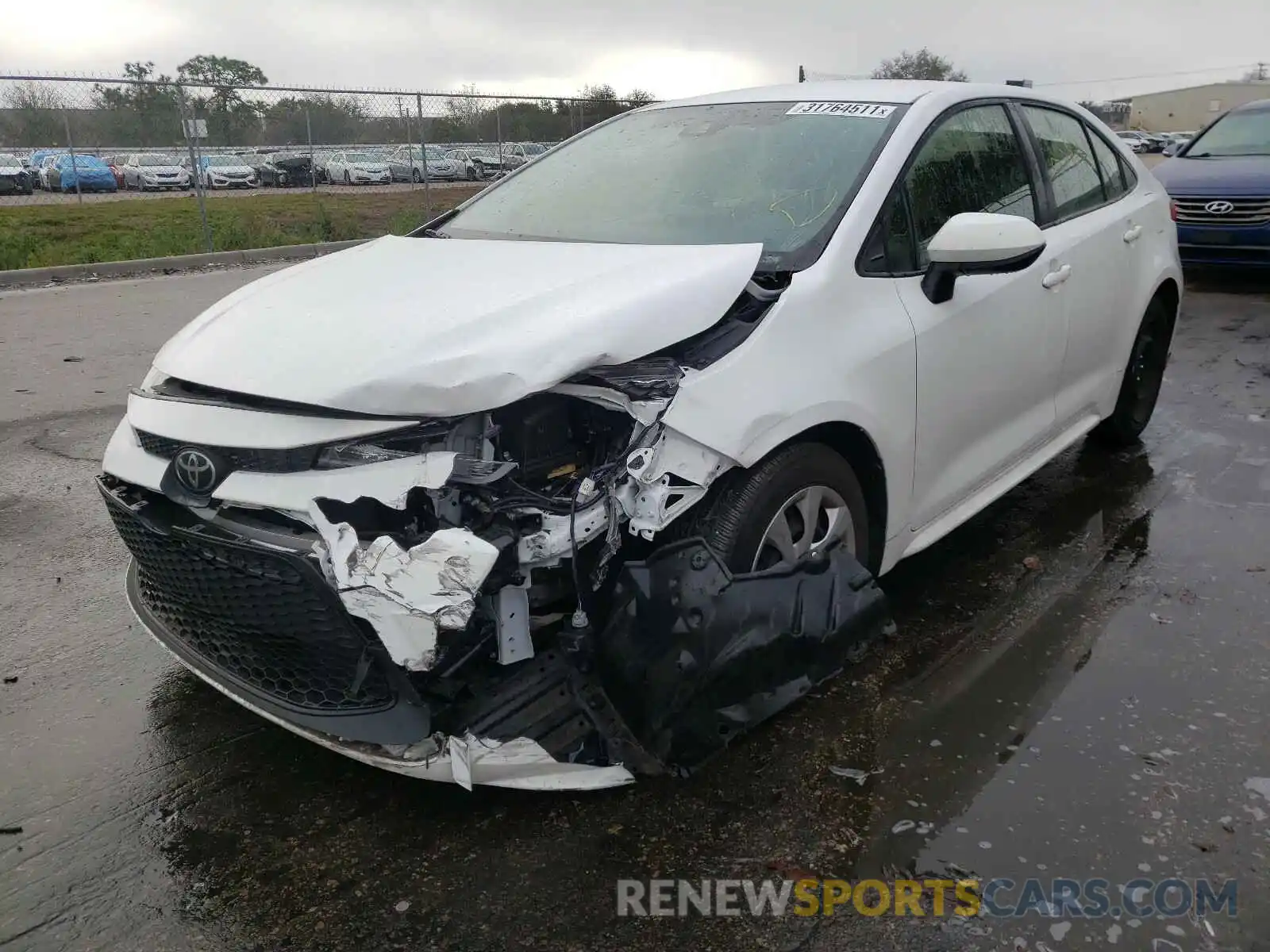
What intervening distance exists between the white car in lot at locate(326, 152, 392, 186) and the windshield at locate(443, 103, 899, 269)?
42.4 ft

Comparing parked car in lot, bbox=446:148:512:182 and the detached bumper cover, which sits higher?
parked car in lot, bbox=446:148:512:182

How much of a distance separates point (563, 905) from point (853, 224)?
203 centimetres

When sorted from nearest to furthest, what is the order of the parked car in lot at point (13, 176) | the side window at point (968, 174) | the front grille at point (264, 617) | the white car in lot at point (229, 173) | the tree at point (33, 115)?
the front grille at point (264, 617), the side window at point (968, 174), the tree at point (33, 115), the parked car in lot at point (13, 176), the white car in lot at point (229, 173)

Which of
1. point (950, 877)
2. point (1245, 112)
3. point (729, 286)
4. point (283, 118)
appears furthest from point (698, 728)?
point (283, 118)

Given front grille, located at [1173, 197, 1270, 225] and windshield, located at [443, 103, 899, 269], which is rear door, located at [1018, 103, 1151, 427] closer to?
windshield, located at [443, 103, 899, 269]

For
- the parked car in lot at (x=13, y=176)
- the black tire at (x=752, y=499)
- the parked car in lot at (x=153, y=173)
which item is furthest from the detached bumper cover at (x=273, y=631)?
the parked car in lot at (x=13, y=176)

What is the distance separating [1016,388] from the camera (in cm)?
363

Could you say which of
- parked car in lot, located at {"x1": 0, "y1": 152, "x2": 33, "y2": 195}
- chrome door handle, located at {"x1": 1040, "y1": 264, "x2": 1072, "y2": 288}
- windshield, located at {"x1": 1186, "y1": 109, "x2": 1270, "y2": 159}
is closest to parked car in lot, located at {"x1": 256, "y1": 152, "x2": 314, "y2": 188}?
parked car in lot, located at {"x1": 0, "y1": 152, "x2": 33, "y2": 195}

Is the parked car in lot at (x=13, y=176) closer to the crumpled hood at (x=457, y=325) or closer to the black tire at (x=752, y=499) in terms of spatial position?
the crumpled hood at (x=457, y=325)

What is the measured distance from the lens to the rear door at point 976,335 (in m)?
3.16

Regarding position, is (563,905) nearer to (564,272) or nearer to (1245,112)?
(564,272)

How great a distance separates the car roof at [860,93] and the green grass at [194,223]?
1054cm

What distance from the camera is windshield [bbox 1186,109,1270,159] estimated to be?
34.2ft

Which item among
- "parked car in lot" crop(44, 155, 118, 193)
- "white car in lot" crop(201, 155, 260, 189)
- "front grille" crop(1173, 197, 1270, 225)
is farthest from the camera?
"parked car in lot" crop(44, 155, 118, 193)
